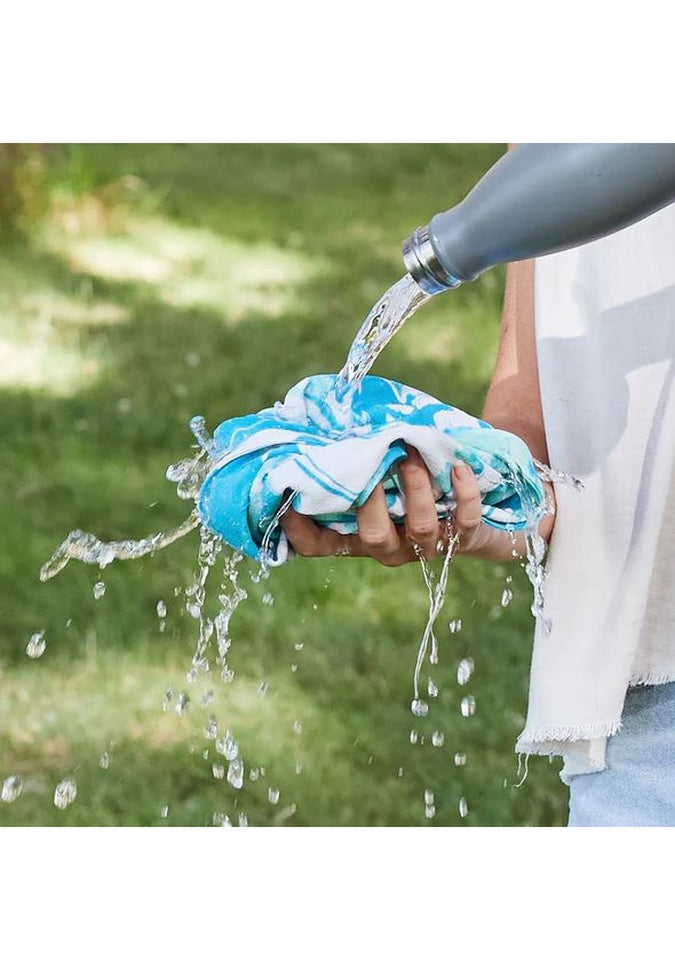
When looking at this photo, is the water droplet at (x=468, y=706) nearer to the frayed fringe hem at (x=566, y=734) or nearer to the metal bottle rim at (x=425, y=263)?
the frayed fringe hem at (x=566, y=734)

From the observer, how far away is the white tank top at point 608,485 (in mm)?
1243

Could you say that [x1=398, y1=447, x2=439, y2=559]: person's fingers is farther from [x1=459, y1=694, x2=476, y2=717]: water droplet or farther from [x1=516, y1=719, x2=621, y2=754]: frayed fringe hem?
[x1=459, y1=694, x2=476, y2=717]: water droplet

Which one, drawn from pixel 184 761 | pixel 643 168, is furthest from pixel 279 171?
pixel 643 168

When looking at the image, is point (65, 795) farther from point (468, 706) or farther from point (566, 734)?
point (566, 734)

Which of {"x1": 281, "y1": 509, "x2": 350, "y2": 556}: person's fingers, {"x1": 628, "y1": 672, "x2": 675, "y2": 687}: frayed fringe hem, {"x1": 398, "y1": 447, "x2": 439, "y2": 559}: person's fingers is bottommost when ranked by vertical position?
{"x1": 628, "y1": 672, "x2": 675, "y2": 687}: frayed fringe hem

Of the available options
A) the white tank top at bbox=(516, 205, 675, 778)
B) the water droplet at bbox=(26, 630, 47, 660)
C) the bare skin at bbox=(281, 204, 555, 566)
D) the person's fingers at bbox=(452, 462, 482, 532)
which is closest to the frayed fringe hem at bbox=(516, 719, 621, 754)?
the white tank top at bbox=(516, 205, 675, 778)

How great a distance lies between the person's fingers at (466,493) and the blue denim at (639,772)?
0.94 ft

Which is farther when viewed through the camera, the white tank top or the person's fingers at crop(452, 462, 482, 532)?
the white tank top

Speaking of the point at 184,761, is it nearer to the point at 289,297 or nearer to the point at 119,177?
the point at 289,297

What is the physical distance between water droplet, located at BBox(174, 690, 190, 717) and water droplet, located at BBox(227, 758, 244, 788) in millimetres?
116

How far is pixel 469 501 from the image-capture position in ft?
3.55

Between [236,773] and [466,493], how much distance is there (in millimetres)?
A: 1017

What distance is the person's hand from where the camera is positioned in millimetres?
1057

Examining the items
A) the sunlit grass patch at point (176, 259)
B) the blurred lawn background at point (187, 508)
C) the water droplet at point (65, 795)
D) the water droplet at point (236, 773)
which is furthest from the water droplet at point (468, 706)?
the sunlit grass patch at point (176, 259)
